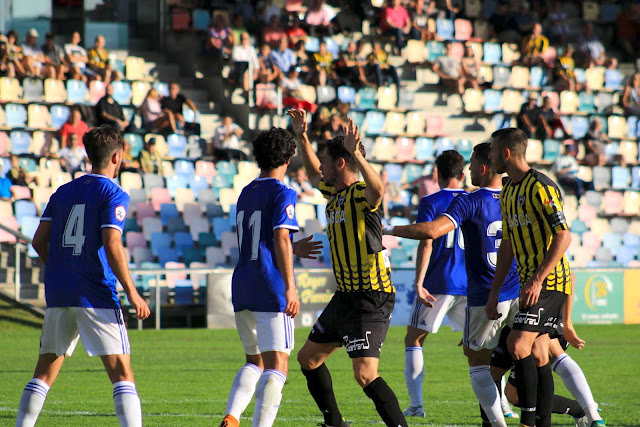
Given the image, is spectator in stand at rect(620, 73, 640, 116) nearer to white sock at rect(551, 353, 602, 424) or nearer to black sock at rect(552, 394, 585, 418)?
black sock at rect(552, 394, 585, 418)

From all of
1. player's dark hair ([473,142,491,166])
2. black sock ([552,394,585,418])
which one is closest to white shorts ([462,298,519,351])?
black sock ([552,394,585,418])

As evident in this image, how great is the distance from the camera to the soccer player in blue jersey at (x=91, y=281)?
5926mm

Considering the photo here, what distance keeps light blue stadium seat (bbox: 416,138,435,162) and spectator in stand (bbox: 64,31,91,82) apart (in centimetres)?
726

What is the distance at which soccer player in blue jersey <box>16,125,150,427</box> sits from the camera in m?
5.93

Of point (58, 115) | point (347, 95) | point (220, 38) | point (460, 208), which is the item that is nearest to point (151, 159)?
point (58, 115)

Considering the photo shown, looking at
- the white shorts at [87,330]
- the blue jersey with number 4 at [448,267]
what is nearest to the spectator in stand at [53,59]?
the blue jersey with number 4 at [448,267]

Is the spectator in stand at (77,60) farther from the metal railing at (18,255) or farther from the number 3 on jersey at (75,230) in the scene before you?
the number 3 on jersey at (75,230)

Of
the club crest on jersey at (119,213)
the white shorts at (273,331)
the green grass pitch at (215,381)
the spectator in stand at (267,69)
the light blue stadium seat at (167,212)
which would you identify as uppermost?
the spectator in stand at (267,69)

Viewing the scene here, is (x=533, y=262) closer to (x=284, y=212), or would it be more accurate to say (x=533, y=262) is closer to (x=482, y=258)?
(x=482, y=258)

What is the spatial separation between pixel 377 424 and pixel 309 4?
18.2 m

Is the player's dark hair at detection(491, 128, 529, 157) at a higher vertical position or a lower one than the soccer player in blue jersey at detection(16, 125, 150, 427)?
higher

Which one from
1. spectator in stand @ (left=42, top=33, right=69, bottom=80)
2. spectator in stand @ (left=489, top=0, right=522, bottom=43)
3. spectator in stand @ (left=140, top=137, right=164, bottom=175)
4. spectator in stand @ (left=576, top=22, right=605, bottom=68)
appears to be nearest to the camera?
spectator in stand @ (left=140, top=137, right=164, bottom=175)

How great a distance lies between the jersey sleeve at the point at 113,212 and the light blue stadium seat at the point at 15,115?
13.7 meters

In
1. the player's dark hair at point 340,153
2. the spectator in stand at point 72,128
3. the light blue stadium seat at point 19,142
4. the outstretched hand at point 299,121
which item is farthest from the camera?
the light blue stadium seat at point 19,142
